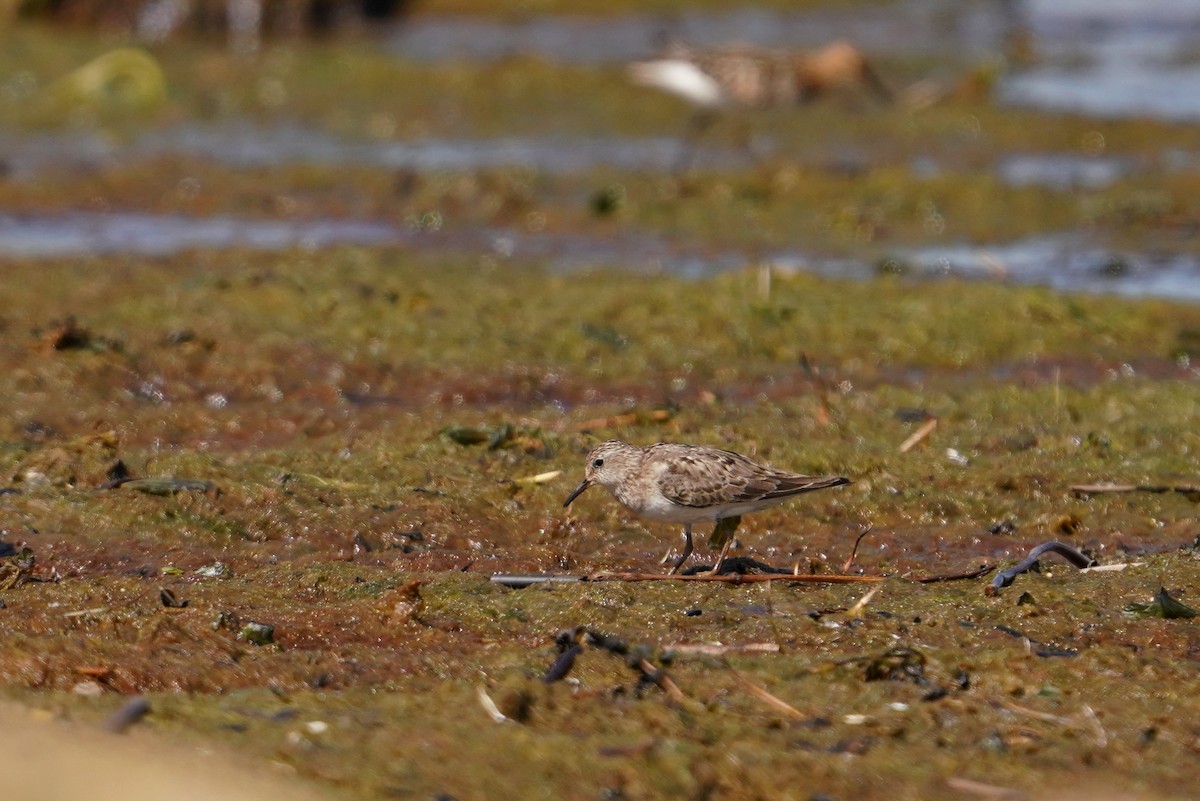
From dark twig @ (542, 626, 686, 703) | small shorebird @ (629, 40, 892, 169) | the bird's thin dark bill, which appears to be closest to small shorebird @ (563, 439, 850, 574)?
the bird's thin dark bill

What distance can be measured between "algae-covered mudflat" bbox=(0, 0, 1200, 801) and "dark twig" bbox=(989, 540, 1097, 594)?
0.22 feet

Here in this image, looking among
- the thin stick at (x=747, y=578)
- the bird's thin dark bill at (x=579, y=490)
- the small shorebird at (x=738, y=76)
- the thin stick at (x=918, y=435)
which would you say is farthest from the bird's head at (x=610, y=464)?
the small shorebird at (x=738, y=76)

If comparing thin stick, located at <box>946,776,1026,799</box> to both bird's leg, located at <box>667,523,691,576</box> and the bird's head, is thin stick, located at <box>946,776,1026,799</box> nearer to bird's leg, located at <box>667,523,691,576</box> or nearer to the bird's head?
bird's leg, located at <box>667,523,691,576</box>

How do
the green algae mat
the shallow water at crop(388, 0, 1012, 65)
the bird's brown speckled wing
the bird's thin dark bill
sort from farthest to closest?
the shallow water at crop(388, 0, 1012, 65)
the bird's thin dark bill
the bird's brown speckled wing
the green algae mat

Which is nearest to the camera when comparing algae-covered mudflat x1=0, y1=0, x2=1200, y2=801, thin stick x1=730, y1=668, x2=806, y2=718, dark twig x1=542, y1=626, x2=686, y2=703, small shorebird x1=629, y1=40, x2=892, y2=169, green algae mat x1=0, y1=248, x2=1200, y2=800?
green algae mat x1=0, y1=248, x2=1200, y2=800

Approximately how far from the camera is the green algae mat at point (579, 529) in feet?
18.1

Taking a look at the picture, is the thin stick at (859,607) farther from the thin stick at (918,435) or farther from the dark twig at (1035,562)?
the thin stick at (918,435)

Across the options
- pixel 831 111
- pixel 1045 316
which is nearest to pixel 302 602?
pixel 1045 316

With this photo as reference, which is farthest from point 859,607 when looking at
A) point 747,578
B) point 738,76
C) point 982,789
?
point 738,76

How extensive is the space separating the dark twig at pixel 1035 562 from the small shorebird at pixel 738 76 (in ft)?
37.7

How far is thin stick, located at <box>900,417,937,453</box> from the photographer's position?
9648 mm

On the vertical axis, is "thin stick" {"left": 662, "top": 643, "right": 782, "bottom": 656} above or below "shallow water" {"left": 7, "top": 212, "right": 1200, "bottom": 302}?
above

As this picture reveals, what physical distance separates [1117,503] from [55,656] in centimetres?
519

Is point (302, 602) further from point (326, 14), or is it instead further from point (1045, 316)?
point (326, 14)
